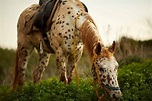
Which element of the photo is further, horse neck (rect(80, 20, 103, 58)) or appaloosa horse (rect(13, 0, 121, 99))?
horse neck (rect(80, 20, 103, 58))

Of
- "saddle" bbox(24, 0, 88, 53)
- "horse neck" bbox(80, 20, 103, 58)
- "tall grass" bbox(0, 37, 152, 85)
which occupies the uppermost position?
"saddle" bbox(24, 0, 88, 53)

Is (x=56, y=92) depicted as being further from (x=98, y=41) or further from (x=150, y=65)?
(x=150, y=65)

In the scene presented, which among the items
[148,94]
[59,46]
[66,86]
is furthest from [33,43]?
[148,94]

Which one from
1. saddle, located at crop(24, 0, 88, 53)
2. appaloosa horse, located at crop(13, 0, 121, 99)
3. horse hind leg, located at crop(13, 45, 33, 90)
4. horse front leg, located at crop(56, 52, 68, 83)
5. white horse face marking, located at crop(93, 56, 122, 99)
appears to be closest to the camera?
white horse face marking, located at crop(93, 56, 122, 99)

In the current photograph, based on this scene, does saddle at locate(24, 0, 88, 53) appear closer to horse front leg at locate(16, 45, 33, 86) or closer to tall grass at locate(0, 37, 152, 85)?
horse front leg at locate(16, 45, 33, 86)

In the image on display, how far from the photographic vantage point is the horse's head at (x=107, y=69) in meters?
4.86

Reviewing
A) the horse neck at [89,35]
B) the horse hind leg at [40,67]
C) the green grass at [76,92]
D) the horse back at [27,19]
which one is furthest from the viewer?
the horse hind leg at [40,67]

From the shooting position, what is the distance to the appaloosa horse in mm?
4961

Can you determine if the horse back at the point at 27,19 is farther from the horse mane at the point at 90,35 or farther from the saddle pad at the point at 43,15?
the horse mane at the point at 90,35

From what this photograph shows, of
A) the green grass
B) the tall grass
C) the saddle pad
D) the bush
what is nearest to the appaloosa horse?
the saddle pad

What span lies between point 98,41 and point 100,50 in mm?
287

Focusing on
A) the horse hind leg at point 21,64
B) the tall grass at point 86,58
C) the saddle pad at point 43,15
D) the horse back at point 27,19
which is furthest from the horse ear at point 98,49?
the tall grass at point 86,58

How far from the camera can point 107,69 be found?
489cm

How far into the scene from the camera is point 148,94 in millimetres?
5715
